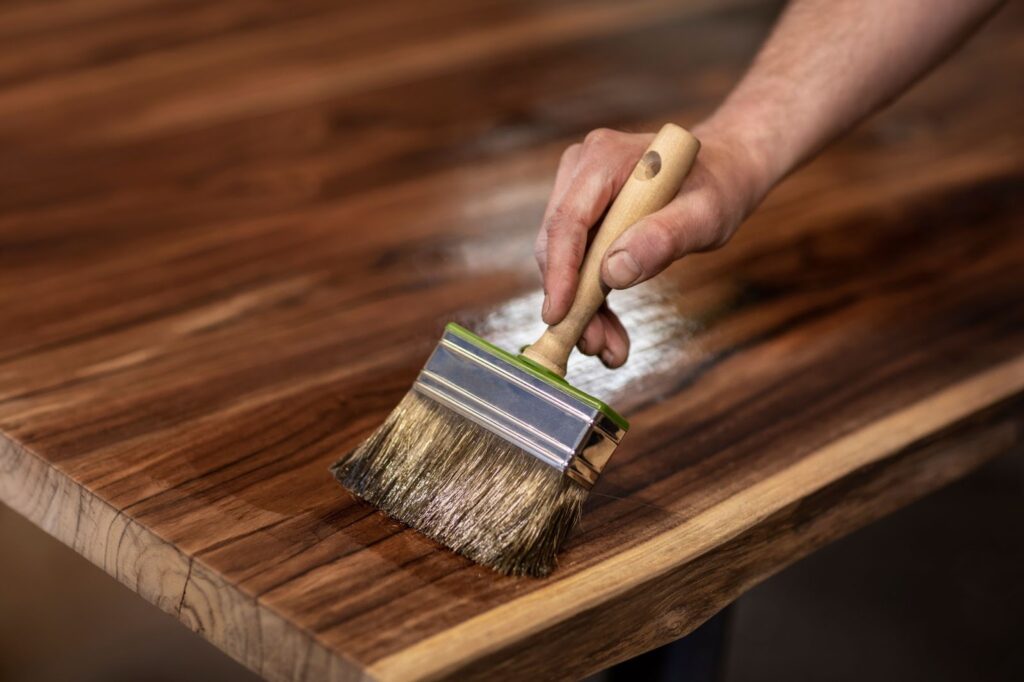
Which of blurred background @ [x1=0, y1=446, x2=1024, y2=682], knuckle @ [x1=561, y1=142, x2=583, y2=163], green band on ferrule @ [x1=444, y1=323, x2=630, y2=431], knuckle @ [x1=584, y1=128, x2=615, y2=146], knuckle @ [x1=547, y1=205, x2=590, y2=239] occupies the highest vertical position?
knuckle @ [x1=584, y1=128, x2=615, y2=146]

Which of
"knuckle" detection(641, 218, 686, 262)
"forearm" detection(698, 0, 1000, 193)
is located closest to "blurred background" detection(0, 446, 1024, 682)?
"forearm" detection(698, 0, 1000, 193)

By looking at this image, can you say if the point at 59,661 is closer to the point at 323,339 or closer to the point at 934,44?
the point at 323,339

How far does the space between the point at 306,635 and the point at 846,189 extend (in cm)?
80

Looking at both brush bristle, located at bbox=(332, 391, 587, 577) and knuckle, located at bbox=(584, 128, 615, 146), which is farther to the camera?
knuckle, located at bbox=(584, 128, 615, 146)

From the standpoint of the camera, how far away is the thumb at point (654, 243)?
82 cm

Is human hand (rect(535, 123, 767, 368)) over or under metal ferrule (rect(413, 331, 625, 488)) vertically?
over

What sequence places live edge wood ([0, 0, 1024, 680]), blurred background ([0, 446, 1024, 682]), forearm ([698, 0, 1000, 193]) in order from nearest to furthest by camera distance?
live edge wood ([0, 0, 1024, 680]) → forearm ([698, 0, 1000, 193]) → blurred background ([0, 446, 1024, 682])

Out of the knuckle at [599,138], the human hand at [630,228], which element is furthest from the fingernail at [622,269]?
the knuckle at [599,138]

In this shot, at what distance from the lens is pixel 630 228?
84 cm

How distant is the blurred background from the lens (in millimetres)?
1729

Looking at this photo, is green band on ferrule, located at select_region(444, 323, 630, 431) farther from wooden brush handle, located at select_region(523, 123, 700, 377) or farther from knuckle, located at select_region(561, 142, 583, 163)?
knuckle, located at select_region(561, 142, 583, 163)

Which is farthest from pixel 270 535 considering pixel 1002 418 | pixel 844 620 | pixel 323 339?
pixel 844 620

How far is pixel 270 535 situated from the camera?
757mm

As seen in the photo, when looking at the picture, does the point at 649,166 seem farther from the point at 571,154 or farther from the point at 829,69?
the point at 829,69
